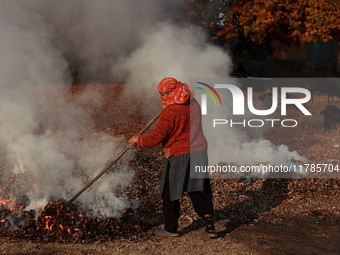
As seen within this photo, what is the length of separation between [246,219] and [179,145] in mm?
1578

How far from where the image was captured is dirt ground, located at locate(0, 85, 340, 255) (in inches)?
176

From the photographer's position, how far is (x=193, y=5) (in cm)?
1169

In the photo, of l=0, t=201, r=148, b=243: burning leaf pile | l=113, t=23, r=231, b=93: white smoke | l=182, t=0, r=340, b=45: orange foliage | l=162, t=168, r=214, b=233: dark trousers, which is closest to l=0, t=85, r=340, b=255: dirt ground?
l=0, t=201, r=148, b=243: burning leaf pile

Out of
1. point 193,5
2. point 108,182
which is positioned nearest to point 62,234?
point 108,182

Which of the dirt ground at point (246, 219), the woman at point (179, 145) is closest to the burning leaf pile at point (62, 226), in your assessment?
the dirt ground at point (246, 219)

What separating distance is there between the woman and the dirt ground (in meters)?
0.33

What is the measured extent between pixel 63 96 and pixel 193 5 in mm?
4532

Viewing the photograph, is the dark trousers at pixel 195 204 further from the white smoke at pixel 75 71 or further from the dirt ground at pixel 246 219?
the white smoke at pixel 75 71

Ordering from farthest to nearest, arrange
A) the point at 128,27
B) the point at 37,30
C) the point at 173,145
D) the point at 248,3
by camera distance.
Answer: the point at 248,3 → the point at 128,27 → the point at 37,30 → the point at 173,145

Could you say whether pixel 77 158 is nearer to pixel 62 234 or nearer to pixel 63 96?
pixel 62 234

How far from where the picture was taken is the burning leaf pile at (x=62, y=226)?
15.1 feet

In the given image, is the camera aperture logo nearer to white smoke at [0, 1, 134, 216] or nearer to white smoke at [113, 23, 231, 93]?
white smoke at [113, 23, 231, 93]

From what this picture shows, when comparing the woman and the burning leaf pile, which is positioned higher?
the woman

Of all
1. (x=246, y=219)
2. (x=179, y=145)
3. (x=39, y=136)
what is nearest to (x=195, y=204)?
(x=179, y=145)
